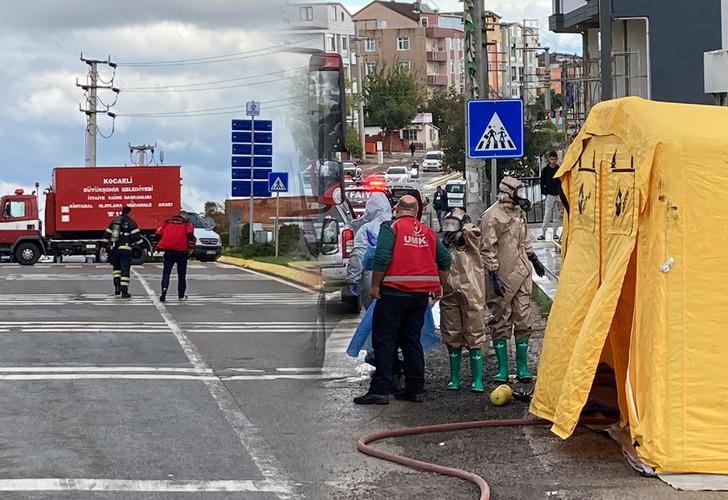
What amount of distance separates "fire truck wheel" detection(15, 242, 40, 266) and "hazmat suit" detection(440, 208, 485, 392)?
105 feet

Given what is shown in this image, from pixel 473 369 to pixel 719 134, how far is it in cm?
375

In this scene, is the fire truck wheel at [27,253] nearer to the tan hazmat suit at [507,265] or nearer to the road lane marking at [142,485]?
the tan hazmat suit at [507,265]

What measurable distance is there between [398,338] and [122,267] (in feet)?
42.4

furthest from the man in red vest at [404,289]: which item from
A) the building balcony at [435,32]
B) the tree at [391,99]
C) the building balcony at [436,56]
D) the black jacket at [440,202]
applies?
Answer: the building balcony at [436,56]

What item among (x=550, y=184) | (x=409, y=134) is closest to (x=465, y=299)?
(x=550, y=184)

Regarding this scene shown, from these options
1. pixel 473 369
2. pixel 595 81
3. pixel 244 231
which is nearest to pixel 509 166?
pixel 595 81

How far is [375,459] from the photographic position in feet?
28.2

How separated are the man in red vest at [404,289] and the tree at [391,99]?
93526 millimetres

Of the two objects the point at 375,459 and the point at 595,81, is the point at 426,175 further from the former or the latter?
the point at 375,459

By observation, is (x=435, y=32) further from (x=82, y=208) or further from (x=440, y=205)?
(x=82, y=208)

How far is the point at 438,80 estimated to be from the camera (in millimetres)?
140125

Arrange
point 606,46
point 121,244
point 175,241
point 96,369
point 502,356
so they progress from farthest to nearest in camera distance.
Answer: point 606,46, point 121,244, point 175,241, point 96,369, point 502,356

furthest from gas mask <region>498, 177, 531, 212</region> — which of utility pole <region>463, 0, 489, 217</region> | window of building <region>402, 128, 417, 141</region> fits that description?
window of building <region>402, 128, 417, 141</region>

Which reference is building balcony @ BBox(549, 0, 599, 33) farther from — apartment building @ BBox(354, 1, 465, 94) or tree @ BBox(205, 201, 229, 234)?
apartment building @ BBox(354, 1, 465, 94)
